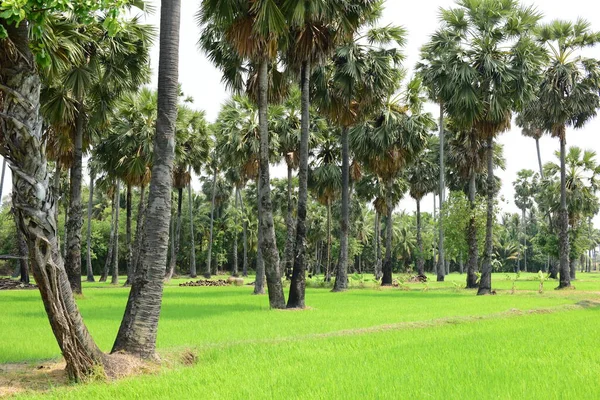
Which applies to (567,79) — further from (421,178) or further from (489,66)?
(421,178)

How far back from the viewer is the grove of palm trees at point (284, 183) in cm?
768

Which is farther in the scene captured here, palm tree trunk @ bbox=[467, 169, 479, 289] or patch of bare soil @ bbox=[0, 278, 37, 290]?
palm tree trunk @ bbox=[467, 169, 479, 289]

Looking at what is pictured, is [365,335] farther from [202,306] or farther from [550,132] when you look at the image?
[550,132]

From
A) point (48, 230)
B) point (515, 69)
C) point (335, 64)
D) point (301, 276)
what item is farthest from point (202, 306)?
point (515, 69)

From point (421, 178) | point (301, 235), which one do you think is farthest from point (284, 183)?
point (301, 235)

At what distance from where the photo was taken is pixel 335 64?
25219 millimetres

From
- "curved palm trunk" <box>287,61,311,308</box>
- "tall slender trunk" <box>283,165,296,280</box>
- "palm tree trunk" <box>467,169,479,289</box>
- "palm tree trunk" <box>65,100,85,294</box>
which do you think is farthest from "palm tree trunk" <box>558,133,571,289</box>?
"palm tree trunk" <box>65,100,85,294</box>

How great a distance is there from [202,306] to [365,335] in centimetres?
986

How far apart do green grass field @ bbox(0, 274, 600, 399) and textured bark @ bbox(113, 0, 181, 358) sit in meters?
0.87

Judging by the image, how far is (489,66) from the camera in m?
27.9

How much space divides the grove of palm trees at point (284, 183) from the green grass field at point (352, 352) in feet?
0.21

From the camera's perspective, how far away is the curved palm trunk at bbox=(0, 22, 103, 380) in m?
7.57

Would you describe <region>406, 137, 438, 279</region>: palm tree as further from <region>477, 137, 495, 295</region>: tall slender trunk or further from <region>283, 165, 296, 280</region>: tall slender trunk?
<region>477, 137, 495, 295</region>: tall slender trunk

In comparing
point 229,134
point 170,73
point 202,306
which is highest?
point 229,134
